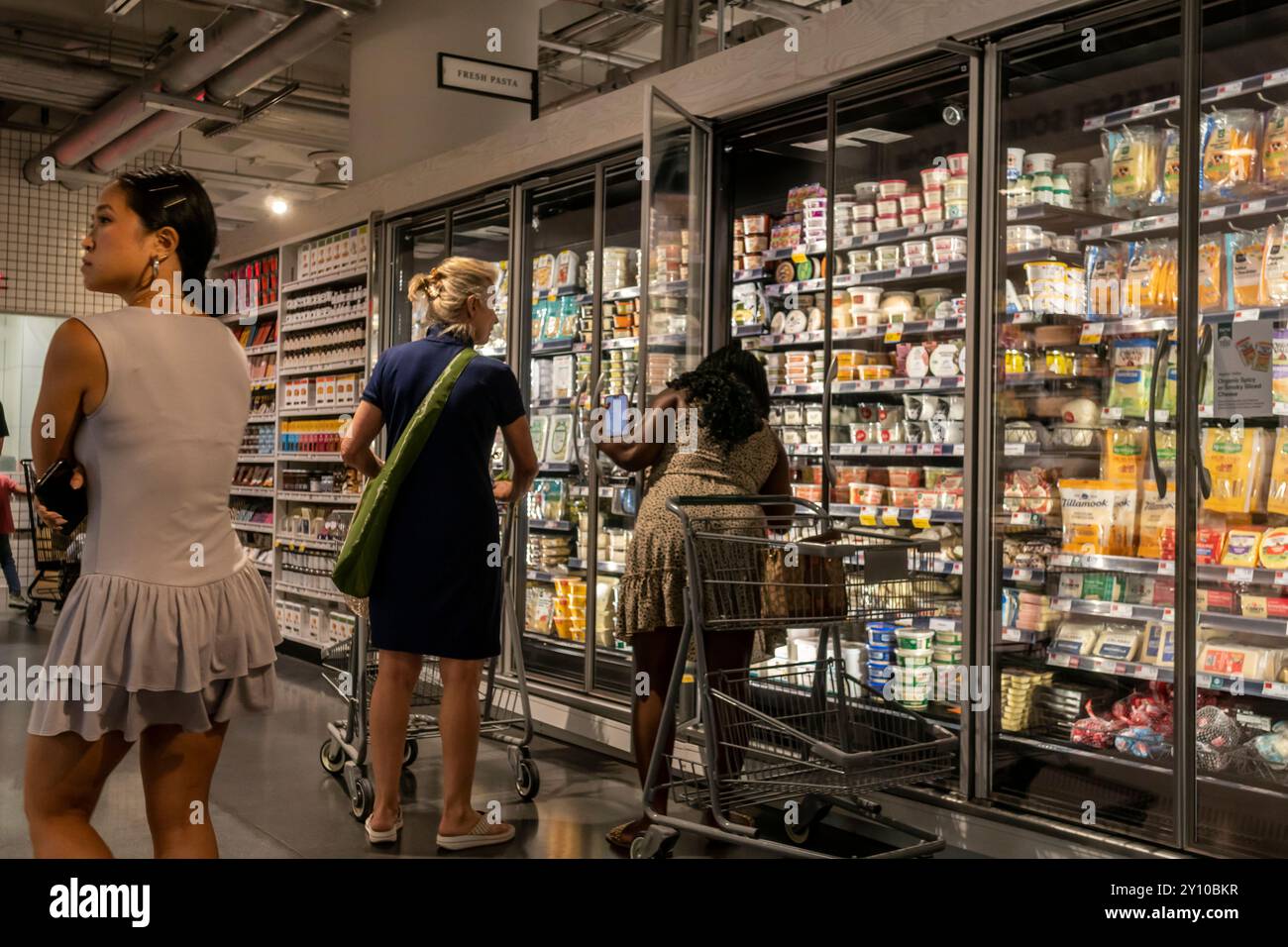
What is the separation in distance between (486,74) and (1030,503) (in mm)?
4005

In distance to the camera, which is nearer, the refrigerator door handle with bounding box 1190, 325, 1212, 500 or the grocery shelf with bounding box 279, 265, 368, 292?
the refrigerator door handle with bounding box 1190, 325, 1212, 500

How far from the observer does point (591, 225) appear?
630 cm

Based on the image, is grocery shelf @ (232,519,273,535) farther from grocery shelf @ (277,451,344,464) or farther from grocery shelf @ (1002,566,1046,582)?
grocery shelf @ (1002,566,1046,582)

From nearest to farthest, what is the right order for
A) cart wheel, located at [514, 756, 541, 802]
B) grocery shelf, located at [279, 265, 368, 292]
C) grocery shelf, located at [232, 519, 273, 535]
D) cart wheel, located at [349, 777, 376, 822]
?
cart wheel, located at [349, 777, 376, 822] → cart wheel, located at [514, 756, 541, 802] → grocery shelf, located at [279, 265, 368, 292] → grocery shelf, located at [232, 519, 273, 535]

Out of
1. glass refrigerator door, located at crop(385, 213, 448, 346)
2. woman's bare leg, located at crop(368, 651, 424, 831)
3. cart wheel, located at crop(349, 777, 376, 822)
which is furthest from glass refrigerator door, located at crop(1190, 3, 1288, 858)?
glass refrigerator door, located at crop(385, 213, 448, 346)

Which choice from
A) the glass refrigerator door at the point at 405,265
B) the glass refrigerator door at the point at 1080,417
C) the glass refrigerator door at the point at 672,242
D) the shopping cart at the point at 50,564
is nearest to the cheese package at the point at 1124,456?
the glass refrigerator door at the point at 1080,417

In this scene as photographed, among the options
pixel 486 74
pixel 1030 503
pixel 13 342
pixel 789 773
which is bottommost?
pixel 789 773

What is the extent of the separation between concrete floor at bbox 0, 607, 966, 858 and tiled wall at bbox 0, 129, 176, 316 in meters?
7.83

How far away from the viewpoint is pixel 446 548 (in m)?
3.81

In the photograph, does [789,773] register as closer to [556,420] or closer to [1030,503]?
[1030,503]

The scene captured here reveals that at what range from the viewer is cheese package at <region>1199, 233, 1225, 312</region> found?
11.9 ft

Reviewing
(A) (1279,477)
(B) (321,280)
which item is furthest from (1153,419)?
(B) (321,280)
